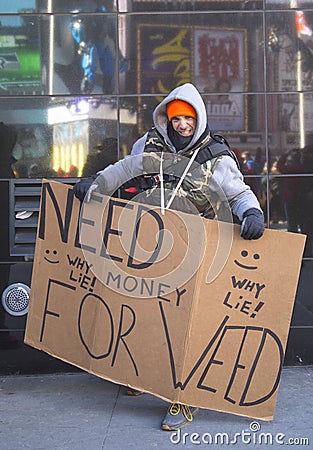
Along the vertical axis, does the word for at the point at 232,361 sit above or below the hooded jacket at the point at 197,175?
below

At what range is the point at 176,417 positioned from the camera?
4082 mm

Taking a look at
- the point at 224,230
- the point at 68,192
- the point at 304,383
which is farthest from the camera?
the point at 304,383

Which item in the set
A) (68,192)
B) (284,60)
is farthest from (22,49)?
(284,60)

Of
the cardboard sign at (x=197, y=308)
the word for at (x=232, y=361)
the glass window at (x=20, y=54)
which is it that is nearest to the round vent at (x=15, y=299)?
the cardboard sign at (x=197, y=308)

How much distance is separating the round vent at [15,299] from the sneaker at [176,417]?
1553 mm

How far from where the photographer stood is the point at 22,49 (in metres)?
5.16

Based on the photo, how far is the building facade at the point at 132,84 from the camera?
5.14 m

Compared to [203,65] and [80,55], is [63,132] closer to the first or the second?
[80,55]

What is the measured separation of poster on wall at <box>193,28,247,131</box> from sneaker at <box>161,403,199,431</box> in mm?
2037

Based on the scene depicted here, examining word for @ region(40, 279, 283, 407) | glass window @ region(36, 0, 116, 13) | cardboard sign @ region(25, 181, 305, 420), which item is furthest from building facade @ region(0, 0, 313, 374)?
word for @ region(40, 279, 283, 407)

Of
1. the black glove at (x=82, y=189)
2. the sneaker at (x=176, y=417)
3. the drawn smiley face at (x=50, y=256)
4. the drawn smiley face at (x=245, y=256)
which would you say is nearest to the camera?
the drawn smiley face at (x=245, y=256)

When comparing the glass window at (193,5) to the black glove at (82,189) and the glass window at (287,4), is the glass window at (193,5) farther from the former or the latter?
the black glove at (82,189)

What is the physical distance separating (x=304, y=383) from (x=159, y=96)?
223 centimetres

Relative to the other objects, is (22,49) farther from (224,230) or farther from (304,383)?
(304,383)
